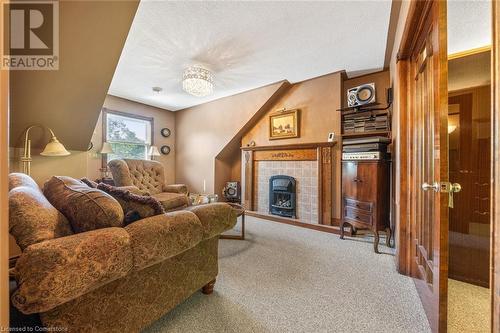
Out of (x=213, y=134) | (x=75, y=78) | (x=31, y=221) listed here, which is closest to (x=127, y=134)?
(x=213, y=134)

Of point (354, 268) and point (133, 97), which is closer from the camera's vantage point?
point (354, 268)

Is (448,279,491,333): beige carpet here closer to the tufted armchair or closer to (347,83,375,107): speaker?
(347,83,375,107): speaker

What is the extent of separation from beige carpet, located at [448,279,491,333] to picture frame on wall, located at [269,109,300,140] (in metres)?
2.75

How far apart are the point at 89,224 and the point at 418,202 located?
226 cm

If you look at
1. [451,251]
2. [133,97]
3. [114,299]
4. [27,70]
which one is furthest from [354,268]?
[133,97]

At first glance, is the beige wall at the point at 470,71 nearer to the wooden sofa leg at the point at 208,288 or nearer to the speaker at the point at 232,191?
the wooden sofa leg at the point at 208,288

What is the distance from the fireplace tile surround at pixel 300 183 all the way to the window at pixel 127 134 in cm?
301

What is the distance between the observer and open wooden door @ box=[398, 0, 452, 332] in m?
1.07

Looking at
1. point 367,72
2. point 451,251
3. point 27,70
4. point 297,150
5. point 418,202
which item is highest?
point 367,72

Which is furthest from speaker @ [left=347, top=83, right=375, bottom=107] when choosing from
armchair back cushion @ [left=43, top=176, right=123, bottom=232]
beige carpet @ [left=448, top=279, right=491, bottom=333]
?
armchair back cushion @ [left=43, top=176, right=123, bottom=232]

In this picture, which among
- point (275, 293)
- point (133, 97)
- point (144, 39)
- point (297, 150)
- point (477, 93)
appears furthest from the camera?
point (133, 97)

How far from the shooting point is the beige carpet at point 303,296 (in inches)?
51.5

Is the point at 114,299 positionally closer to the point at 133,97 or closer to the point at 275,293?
the point at 275,293

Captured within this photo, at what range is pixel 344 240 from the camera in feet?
9.33
